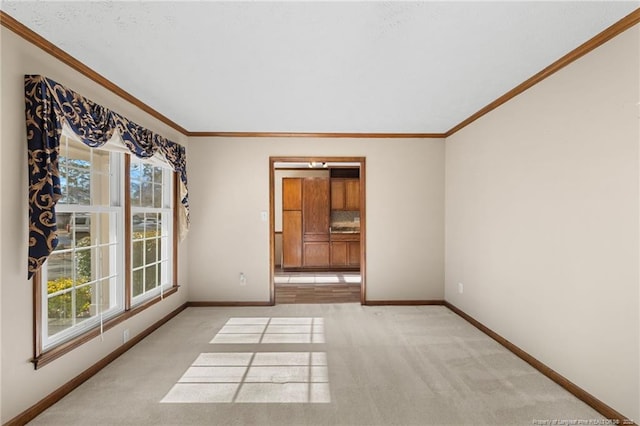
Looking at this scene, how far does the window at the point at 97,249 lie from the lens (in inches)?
90.8

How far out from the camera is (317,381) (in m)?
2.43

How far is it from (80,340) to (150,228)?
1.48 meters

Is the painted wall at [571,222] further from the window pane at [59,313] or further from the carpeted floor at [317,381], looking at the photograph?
the window pane at [59,313]

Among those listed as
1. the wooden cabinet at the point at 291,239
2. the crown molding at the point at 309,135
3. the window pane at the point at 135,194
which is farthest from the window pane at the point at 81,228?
the wooden cabinet at the point at 291,239

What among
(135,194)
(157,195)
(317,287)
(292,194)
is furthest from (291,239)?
(135,194)

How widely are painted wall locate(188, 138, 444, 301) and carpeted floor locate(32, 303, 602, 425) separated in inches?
35.4

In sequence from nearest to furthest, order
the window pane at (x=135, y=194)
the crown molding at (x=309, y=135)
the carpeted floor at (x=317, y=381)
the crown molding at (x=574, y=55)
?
the crown molding at (x=574, y=55)
the carpeted floor at (x=317, y=381)
the window pane at (x=135, y=194)
the crown molding at (x=309, y=135)

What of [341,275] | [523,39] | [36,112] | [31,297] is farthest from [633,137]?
[341,275]

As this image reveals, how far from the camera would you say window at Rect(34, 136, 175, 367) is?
7.57 feet

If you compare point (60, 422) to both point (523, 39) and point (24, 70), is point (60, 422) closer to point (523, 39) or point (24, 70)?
point (24, 70)

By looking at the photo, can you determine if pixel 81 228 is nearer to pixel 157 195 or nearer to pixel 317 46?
pixel 157 195

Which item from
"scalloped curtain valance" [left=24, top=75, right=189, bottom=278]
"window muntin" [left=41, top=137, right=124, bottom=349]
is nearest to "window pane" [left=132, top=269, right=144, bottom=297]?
"window muntin" [left=41, top=137, right=124, bottom=349]

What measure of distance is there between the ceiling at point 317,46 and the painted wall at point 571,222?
324 mm

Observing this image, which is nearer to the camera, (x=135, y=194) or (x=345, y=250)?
(x=135, y=194)
